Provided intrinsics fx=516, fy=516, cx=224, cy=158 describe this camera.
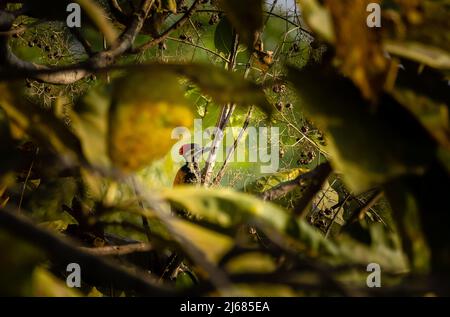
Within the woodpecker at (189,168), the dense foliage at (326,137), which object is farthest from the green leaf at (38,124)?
the woodpecker at (189,168)

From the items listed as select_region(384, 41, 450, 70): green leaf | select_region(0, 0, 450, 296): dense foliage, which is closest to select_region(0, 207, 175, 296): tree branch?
select_region(0, 0, 450, 296): dense foliage

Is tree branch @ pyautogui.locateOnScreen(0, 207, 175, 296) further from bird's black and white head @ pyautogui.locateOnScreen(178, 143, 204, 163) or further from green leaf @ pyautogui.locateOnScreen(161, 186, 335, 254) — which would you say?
bird's black and white head @ pyautogui.locateOnScreen(178, 143, 204, 163)

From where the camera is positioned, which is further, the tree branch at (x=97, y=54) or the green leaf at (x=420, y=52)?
the tree branch at (x=97, y=54)

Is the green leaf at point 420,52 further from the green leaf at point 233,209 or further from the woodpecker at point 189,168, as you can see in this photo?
the woodpecker at point 189,168

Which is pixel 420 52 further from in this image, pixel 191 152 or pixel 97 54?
pixel 191 152

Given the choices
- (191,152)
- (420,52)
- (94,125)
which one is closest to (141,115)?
(94,125)

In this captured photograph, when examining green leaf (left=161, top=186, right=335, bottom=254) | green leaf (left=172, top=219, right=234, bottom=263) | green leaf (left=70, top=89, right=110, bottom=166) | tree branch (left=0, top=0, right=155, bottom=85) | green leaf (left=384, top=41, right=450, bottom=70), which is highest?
tree branch (left=0, top=0, right=155, bottom=85)
